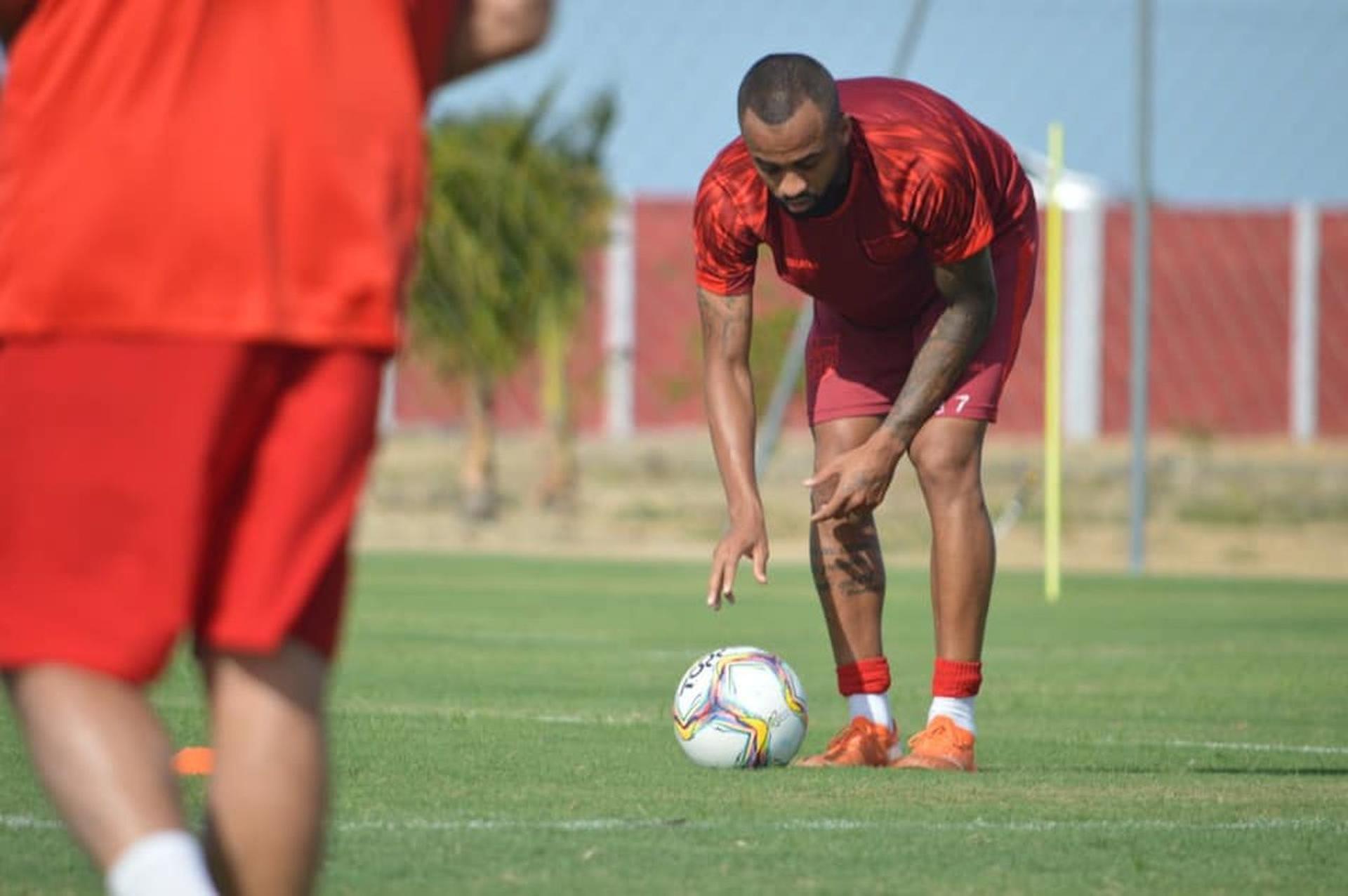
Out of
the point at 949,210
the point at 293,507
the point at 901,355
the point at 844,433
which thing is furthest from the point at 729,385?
the point at 293,507

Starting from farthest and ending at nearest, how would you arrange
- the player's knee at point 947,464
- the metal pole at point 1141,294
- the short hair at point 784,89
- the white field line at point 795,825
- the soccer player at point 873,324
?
the metal pole at point 1141,294
the player's knee at point 947,464
the soccer player at point 873,324
the short hair at point 784,89
the white field line at point 795,825

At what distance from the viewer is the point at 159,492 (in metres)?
2.94

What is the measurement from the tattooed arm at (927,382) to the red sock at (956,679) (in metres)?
0.57

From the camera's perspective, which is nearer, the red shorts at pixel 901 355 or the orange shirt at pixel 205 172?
the orange shirt at pixel 205 172

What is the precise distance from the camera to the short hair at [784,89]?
19.0 ft

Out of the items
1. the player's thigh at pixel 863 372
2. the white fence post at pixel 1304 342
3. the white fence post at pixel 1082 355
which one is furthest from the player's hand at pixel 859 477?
the white fence post at pixel 1304 342

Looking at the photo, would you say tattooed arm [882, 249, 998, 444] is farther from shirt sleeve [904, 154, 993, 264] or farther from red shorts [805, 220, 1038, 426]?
red shorts [805, 220, 1038, 426]

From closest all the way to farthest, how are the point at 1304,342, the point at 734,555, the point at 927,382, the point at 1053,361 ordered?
1. the point at 734,555
2. the point at 927,382
3. the point at 1053,361
4. the point at 1304,342

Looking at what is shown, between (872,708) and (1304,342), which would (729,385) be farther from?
(1304,342)

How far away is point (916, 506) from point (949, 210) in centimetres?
1941

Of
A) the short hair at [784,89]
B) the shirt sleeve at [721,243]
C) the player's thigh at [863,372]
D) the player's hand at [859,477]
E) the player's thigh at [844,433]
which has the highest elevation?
the short hair at [784,89]


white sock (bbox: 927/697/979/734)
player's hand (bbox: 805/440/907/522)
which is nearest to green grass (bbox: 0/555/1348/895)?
white sock (bbox: 927/697/979/734)

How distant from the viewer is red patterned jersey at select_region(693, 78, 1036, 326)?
6.13 meters

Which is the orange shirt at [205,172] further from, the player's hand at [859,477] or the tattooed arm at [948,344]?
the tattooed arm at [948,344]
